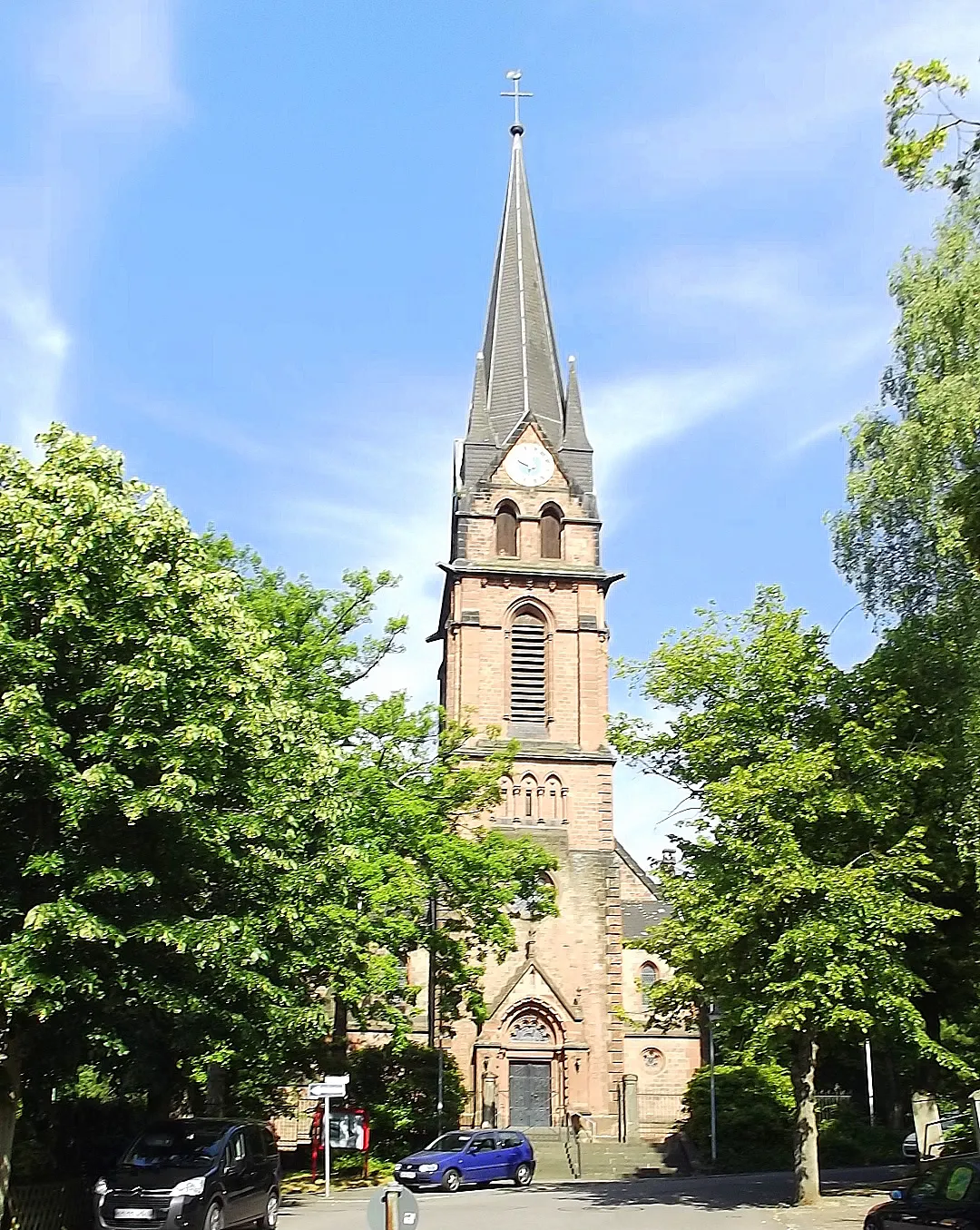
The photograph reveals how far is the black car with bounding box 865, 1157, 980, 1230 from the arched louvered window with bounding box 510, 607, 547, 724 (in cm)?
3394

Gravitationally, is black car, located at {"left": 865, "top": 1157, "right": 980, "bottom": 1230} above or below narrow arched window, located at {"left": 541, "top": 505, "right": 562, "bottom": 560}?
below

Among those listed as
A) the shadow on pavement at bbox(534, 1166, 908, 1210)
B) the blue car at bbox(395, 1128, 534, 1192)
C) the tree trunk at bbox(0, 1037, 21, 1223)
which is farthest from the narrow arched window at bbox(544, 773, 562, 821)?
the tree trunk at bbox(0, 1037, 21, 1223)

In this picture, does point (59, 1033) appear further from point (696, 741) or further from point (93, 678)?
point (696, 741)

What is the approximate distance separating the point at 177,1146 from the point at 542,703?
32486 millimetres

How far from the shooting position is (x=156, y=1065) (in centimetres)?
2122

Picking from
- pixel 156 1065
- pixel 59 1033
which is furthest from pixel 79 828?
pixel 156 1065

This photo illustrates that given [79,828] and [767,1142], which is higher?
[79,828]

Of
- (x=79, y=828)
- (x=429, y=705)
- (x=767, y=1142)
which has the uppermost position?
(x=429, y=705)

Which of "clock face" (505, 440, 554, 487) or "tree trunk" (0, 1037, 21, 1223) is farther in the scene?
"clock face" (505, 440, 554, 487)

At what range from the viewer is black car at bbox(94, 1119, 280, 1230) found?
15469 millimetres

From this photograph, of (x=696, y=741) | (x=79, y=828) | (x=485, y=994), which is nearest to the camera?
(x=79, y=828)

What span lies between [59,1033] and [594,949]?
95.7ft

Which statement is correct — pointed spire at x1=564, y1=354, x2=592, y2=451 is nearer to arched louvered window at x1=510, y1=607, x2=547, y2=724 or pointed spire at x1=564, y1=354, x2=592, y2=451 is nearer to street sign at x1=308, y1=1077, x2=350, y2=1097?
arched louvered window at x1=510, y1=607, x2=547, y2=724

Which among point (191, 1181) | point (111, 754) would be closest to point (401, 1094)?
point (191, 1181)
